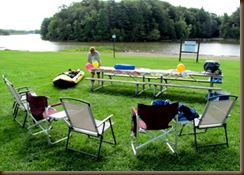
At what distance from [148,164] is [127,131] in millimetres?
988

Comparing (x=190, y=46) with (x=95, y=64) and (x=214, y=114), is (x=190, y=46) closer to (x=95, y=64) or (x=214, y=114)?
(x=95, y=64)

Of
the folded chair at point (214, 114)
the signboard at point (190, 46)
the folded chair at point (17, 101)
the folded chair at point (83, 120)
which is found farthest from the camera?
the signboard at point (190, 46)

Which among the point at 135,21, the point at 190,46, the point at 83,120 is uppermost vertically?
the point at 135,21

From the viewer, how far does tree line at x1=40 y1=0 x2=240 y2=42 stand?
18688 mm

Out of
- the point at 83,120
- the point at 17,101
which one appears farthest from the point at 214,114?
the point at 17,101

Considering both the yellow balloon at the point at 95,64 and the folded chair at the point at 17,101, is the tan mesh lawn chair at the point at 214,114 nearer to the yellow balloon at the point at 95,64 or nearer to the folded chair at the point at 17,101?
the folded chair at the point at 17,101

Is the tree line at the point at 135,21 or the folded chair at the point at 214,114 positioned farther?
the tree line at the point at 135,21

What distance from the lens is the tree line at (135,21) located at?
18688 mm

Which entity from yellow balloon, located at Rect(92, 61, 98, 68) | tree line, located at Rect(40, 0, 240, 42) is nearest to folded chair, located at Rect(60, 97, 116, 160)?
yellow balloon, located at Rect(92, 61, 98, 68)

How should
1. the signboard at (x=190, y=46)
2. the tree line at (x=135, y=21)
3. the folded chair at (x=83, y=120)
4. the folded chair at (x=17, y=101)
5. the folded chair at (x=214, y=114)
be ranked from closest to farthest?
the folded chair at (x=83, y=120) → the folded chair at (x=214, y=114) → the folded chair at (x=17, y=101) → the signboard at (x=190, y=46) → the tree line at (x=135, y=21)

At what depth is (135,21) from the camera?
2250cm

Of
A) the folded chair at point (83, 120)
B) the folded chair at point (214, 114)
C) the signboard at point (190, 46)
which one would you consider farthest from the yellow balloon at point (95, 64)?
the signboard at point (190, 46)

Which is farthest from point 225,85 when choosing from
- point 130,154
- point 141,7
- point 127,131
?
point 141,7

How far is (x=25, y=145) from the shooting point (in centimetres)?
329
